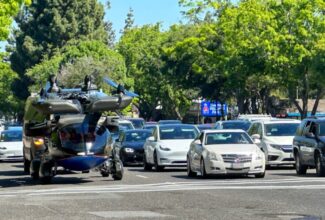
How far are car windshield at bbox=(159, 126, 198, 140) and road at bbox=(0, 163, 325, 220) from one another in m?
4.47

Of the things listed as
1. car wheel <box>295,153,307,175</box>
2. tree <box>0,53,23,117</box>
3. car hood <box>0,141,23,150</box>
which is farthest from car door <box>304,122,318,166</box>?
tree <box>0,53,23,117</box>

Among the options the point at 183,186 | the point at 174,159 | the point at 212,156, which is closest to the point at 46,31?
the point at 174,159

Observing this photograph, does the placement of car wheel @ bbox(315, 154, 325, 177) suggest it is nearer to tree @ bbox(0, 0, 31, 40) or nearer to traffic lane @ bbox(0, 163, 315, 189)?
traffic lane @ bbox(0, 163, 315, 189)

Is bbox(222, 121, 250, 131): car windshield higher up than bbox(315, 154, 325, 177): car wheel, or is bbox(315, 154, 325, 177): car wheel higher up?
bbox(222, 121, 250, 131): car windshield

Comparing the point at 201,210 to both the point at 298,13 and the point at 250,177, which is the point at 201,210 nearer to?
the point at 250,177

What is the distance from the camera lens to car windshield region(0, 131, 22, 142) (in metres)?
Result: 44.4

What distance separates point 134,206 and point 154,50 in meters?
77.8

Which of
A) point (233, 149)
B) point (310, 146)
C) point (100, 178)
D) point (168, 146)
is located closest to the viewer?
point (233, 149)

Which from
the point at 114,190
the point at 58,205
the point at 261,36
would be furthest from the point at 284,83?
the point at 58,205

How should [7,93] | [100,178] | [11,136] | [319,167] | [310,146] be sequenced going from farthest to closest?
[7,93], [11,136], [310,146], [100,178], [319,167]

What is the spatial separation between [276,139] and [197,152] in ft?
20.5

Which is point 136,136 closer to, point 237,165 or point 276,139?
point 276,139

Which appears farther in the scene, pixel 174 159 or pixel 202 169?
pixel 174 159

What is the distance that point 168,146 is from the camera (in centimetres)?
3344
